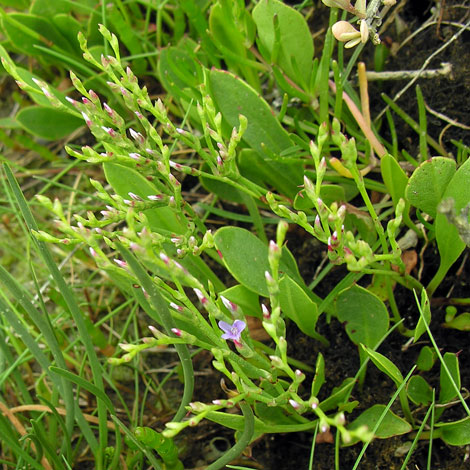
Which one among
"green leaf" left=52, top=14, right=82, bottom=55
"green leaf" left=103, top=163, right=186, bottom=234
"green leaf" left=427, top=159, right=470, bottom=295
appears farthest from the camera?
"green leaf" left=52, top=14, right=82, bottom=55

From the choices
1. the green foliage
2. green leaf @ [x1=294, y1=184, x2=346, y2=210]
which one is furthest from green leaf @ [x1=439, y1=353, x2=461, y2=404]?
green leaf @ [x1=294, y1=184, x2=346, y2=210]

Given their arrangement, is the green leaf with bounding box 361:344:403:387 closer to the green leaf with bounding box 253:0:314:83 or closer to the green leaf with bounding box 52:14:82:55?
the green leaf with bounding box 253:0:314:83

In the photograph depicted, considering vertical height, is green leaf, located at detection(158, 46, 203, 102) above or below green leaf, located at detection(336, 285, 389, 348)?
above

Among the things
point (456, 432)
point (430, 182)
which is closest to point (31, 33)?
point (430, 182)

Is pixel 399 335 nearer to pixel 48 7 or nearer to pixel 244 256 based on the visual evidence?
pixel 244 256

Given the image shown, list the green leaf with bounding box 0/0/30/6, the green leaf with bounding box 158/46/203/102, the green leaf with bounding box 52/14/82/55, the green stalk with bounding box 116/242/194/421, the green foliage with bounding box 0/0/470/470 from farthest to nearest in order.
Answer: the green leaf with bounding box 0/0/30/6, the green leaf with bounding box 52/14/82/55, the green leaf with bounding box 158/46/203/102, the green foliage with bounding box 0/0/470/470, the green stalk with bounding box 116/242/194/421

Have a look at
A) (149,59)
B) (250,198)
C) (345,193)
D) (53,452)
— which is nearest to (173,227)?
(250,198)

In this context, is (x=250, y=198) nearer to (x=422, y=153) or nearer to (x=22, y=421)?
(x=422, y=153)
